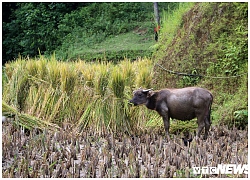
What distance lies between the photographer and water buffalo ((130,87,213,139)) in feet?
19.7

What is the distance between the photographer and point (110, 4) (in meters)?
18.7

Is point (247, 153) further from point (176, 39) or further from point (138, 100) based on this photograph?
point (176, 39)

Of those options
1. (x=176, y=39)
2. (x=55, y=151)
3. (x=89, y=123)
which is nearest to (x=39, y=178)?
(x=55, y=151)

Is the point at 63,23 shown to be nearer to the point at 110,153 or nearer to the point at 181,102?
the point at 181,102

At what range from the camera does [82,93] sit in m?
7.40

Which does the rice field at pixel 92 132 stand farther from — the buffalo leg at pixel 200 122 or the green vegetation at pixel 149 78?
the buffalo leg at pixel 200 122

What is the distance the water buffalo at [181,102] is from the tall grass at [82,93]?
2.07 ft

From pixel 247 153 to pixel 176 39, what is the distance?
3.60 m

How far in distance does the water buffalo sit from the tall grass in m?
0.63

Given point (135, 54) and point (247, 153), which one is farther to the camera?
point (135, 54)

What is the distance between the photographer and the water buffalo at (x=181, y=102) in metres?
6.01

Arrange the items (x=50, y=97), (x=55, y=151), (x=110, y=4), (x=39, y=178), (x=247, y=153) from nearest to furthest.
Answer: (x=39, y=178), (x=247, y=153), (x=55, y=151), (x=50, y=97), (x=110, y=4)

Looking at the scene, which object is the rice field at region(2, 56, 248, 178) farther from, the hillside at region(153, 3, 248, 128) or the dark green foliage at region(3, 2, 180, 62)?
the dark green foliage at region(3, 2, 180, 62)

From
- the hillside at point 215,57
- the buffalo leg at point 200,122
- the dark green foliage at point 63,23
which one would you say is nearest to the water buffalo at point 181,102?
the buffalo leg at point 200,122
